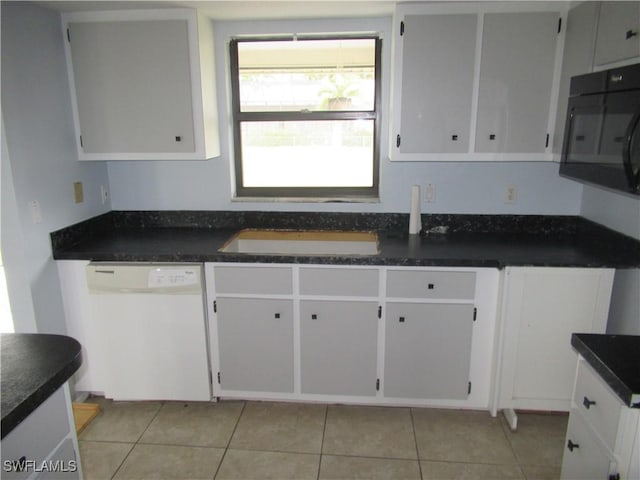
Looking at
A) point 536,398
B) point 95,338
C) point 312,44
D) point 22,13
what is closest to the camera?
point 22,13

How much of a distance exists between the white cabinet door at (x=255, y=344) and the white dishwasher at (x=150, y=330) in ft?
0.38

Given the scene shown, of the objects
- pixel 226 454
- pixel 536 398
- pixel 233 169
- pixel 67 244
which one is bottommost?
pixel 226 454

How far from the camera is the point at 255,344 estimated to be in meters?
2.43

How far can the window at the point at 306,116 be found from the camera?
8.84ft

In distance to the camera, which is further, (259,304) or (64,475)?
(259,304)

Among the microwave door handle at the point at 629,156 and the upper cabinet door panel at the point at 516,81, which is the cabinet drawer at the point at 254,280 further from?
the microwave door handle at the point at 629,156

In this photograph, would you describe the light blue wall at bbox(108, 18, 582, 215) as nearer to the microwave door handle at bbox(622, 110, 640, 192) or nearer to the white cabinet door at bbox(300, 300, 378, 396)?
the white cabinet door at bbox(300, 300, 378, 396)

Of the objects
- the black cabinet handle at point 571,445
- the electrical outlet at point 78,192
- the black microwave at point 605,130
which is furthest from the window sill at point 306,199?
the black cabinet handle at point 571,445

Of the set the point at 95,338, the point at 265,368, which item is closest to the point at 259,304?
the point at 265,368

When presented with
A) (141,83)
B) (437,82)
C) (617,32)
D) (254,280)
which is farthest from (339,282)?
(617,32)

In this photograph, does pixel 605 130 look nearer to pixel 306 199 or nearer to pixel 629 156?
pixel 629 156

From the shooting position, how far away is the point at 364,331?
2355 mm

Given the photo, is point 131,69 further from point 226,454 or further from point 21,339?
point 226,454

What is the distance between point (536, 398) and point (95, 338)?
7.86 ft
